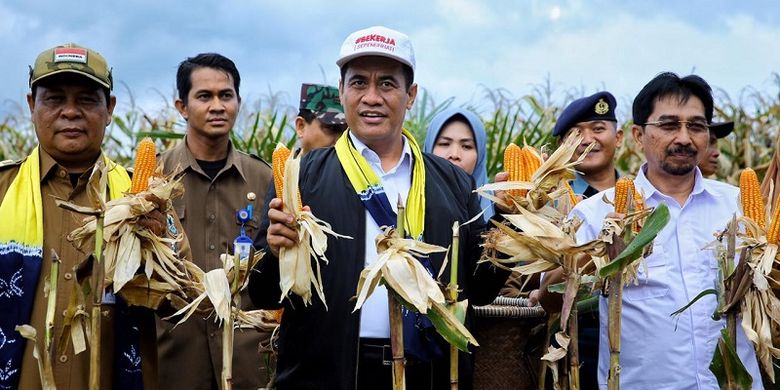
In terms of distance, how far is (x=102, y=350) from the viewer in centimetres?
381

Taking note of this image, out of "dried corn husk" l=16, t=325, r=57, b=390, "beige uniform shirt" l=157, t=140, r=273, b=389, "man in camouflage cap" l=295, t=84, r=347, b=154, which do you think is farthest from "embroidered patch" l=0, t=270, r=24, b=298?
"man in camouflage cap" l=295, t=84, r=347, b=154

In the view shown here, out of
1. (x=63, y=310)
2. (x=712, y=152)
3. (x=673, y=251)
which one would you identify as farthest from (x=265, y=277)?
(x=712, y=152)

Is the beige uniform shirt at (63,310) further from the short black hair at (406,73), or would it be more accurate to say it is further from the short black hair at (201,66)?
the short black hair at (201,66)

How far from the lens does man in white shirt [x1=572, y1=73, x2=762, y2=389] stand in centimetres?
369

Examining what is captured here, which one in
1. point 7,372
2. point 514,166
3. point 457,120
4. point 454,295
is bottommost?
point 7,372

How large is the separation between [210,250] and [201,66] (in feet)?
Result: 3.77

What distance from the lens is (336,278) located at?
3502mm

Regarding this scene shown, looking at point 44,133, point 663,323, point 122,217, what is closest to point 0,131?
point 44,133

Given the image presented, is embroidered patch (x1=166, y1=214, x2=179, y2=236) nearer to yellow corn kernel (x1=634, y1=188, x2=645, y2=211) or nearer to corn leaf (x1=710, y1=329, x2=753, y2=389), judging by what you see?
yellow corn kernel (x1=634, y1=188, x2=645, y2=211)

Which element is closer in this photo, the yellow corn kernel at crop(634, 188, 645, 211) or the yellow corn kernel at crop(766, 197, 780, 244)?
the yellow corn kernel at crop(766, 197, 780, 244)

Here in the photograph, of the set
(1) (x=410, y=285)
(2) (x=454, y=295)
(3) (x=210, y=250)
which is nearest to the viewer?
(1) (x=410, y=285)

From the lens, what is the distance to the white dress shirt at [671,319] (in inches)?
145

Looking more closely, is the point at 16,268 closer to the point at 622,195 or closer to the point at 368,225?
the point at 368,225

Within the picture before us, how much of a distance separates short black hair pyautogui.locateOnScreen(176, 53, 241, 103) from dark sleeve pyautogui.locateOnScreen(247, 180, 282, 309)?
1828 mm
